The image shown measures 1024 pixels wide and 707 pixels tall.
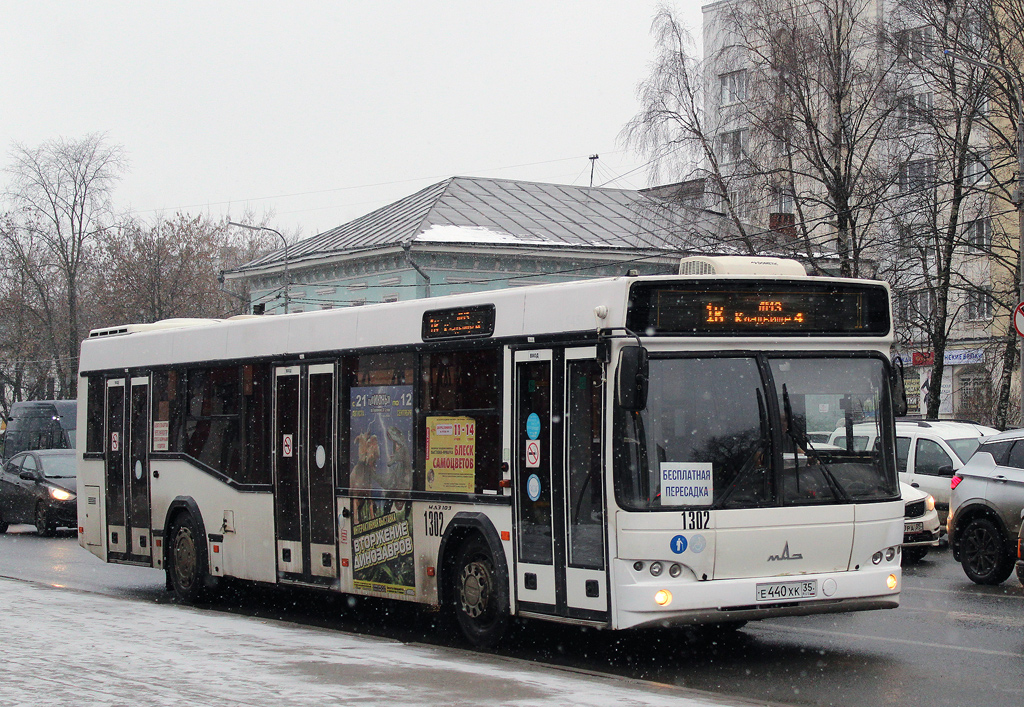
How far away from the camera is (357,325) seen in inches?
485

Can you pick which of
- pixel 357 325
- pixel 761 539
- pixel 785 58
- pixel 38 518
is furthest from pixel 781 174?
pixel 761 539

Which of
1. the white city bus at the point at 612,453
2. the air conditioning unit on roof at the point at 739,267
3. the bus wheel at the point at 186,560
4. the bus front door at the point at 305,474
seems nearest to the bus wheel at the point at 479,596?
the white city bus at the point at 612,453

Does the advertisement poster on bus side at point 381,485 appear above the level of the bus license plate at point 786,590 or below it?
above

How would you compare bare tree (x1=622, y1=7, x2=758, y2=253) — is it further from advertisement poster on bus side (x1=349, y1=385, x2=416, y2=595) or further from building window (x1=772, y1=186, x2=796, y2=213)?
advertisement poster on bus side (x1=349, y1=385, x2=416, y2=595)

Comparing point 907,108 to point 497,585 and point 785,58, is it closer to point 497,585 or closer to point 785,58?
point 785,58

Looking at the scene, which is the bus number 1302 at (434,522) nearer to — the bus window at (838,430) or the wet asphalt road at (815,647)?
the wet asphalt road at (815,647)

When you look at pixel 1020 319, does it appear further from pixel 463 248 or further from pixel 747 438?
pixel 463 248

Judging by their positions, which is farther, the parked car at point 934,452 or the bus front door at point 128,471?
the parked car at point 934,452

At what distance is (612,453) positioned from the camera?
9.38m

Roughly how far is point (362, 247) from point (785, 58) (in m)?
16.0

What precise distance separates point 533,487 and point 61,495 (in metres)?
18.1

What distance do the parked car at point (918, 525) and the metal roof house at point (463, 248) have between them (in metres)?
19.8

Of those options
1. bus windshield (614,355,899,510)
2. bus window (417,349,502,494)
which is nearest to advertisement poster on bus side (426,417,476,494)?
bus window (417,349,502,494)

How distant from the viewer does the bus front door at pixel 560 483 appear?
9555 mm
